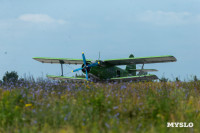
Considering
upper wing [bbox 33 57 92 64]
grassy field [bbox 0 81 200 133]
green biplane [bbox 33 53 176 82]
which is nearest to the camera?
grassy field [bbox 0 81 200 133]

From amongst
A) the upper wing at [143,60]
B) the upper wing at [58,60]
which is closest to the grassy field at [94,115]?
the upper wing at [143,60]

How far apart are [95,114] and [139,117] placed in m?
1.18

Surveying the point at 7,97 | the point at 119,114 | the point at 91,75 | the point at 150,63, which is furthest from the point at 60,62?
the point at 119,114

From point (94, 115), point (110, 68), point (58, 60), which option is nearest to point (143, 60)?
point (110, 68)

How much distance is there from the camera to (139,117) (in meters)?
6.42

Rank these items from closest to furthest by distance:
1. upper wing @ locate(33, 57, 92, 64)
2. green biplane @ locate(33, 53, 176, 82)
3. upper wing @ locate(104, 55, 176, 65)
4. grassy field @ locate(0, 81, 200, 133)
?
1. grassy field @ locate(0, 81, 200, 133)
2. upper wing @ locate(104, 55, 176, 65)
3. green biplane @ locate(33, 53, 176, 82)
4. upper wing @ locate(33, 57, 92, 64)

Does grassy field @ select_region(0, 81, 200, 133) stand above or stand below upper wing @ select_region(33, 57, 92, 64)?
below

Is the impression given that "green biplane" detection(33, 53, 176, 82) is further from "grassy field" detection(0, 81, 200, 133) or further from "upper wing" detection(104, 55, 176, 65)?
"grassy field" detection(0, 81, 200, 133)

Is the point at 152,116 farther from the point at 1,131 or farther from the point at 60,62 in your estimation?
the point at 60,62

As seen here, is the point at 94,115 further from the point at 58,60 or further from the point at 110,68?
the point at 58,60

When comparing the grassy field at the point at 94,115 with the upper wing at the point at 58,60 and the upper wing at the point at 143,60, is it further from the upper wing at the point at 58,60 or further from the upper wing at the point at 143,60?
the upper wing at the point at 58,60

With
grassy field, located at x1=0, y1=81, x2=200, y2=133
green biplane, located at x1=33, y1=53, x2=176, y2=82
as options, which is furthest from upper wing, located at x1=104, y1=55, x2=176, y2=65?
grassy field, located at x1=0, y1=81, x2=200, y2=133

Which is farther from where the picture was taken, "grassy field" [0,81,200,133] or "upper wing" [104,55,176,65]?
"upper wing" [104,55,176,65]

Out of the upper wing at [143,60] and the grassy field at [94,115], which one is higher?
the upper wing at [143,60]
